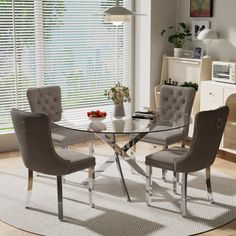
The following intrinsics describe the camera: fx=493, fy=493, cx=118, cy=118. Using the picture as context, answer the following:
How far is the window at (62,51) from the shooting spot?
6586 millimetres

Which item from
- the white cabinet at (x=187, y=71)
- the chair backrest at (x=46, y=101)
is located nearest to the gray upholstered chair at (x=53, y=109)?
the chair backrest at (x=46, y=101)

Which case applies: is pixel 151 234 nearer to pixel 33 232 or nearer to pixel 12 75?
pixel 33 232

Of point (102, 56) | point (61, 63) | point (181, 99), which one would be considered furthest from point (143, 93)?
point (181, 99)

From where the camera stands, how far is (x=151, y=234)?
4039mm

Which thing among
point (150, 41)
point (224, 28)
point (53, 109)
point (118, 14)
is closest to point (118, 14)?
point (118, 14)

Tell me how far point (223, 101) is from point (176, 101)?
2.43 feet

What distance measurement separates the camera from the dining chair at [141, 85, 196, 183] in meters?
5.28

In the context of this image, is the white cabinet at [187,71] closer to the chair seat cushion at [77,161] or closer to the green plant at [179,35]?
the green plant at [179,35]

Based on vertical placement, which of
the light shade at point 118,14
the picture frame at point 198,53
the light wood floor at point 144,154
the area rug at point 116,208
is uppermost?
the light shade at point 118,14

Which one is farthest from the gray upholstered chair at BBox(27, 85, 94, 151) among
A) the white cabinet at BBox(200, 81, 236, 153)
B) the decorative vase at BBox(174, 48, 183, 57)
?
the decorative vase at BBox(174, 48, 183, 57)

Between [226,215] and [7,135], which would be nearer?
[226,215]

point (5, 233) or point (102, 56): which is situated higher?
point (102, 56)

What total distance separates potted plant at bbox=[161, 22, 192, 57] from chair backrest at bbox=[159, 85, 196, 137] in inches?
56.2

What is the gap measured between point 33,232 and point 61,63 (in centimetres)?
341
